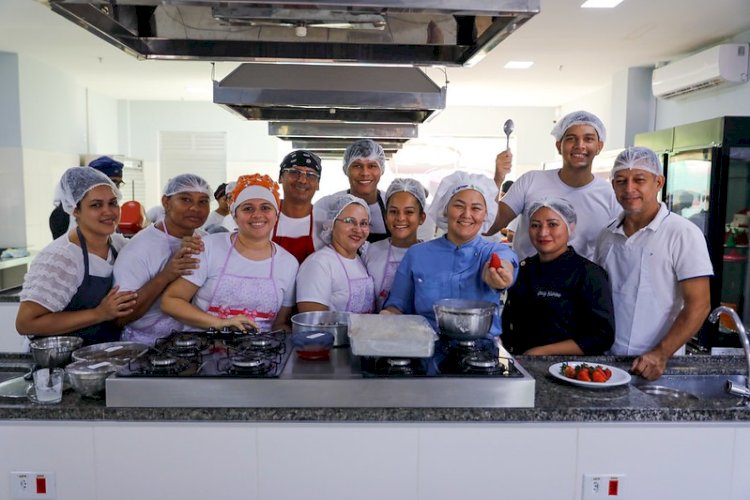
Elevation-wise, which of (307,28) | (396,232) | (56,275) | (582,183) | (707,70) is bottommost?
(56,275)

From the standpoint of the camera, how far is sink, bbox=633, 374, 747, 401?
1820 millimetres

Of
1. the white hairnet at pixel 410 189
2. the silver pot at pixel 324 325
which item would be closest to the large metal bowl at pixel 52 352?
the silver pot at pixel 324 325

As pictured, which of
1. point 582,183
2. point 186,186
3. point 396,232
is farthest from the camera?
point 582,183

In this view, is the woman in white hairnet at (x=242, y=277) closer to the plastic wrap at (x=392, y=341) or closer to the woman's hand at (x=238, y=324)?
the woman's hand at (x=238, y=324)

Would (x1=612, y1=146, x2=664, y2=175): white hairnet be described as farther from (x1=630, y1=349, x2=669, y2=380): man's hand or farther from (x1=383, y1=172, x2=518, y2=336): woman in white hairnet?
(x1=630, y1=349, x2=669, y2=380): man's hand

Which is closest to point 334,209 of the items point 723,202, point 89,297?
point 89,297

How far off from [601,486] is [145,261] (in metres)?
1.77

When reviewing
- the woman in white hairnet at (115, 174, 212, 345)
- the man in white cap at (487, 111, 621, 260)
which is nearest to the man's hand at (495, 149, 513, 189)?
the man in white cap at (487, 111, 621, 260)

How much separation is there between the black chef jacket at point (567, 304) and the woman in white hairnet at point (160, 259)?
4.14 feet

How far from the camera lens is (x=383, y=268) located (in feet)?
8.00

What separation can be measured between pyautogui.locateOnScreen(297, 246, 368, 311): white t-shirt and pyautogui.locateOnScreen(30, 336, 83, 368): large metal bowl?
797mm

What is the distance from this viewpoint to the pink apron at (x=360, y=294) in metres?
2.33

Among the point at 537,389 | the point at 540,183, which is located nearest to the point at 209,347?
the point at 537,389

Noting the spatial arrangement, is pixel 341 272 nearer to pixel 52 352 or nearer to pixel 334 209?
pixel 334 209
